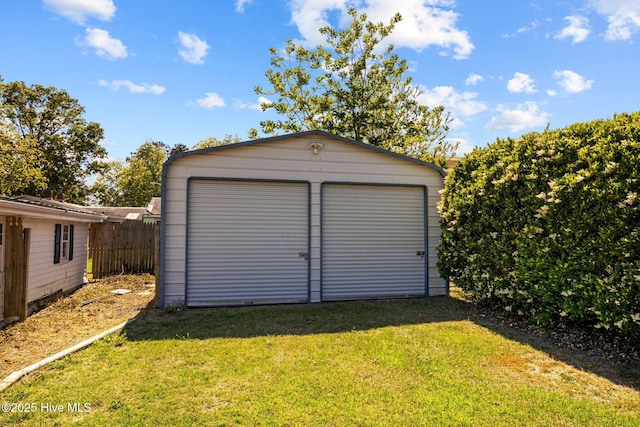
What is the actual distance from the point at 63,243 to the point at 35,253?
73.1 inches

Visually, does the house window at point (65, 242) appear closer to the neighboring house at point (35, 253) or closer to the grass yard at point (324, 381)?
the neighboring house at point (35, 253)

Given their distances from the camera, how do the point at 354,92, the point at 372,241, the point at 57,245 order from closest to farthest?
the point at 372,241
the point at 57,245
the point at 354,92

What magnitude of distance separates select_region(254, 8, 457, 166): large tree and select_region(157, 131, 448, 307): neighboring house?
979cm

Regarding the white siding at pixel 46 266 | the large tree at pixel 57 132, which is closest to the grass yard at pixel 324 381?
the white siding at pixel 46 266

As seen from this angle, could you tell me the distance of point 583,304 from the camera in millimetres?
4562

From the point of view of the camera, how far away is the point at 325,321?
5875mm

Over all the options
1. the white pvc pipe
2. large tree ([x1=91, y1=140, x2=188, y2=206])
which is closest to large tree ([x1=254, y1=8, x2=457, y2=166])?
the white pvc pipe

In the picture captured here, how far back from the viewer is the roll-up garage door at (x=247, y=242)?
22.7 feet

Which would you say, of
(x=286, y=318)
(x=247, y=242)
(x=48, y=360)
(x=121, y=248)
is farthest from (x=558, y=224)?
(x=121, y=248)

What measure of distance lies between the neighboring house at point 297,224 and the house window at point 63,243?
329 cm

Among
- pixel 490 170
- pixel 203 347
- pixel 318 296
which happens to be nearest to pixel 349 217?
pixel 318 296

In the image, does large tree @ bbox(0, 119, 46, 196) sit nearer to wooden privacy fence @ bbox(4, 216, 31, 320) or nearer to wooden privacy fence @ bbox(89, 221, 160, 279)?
wooden privacy fence @ bbox(89, 221, 160, 279)

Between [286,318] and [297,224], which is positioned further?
[297,224]

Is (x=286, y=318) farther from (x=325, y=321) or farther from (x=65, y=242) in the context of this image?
(x=65, y=242)
